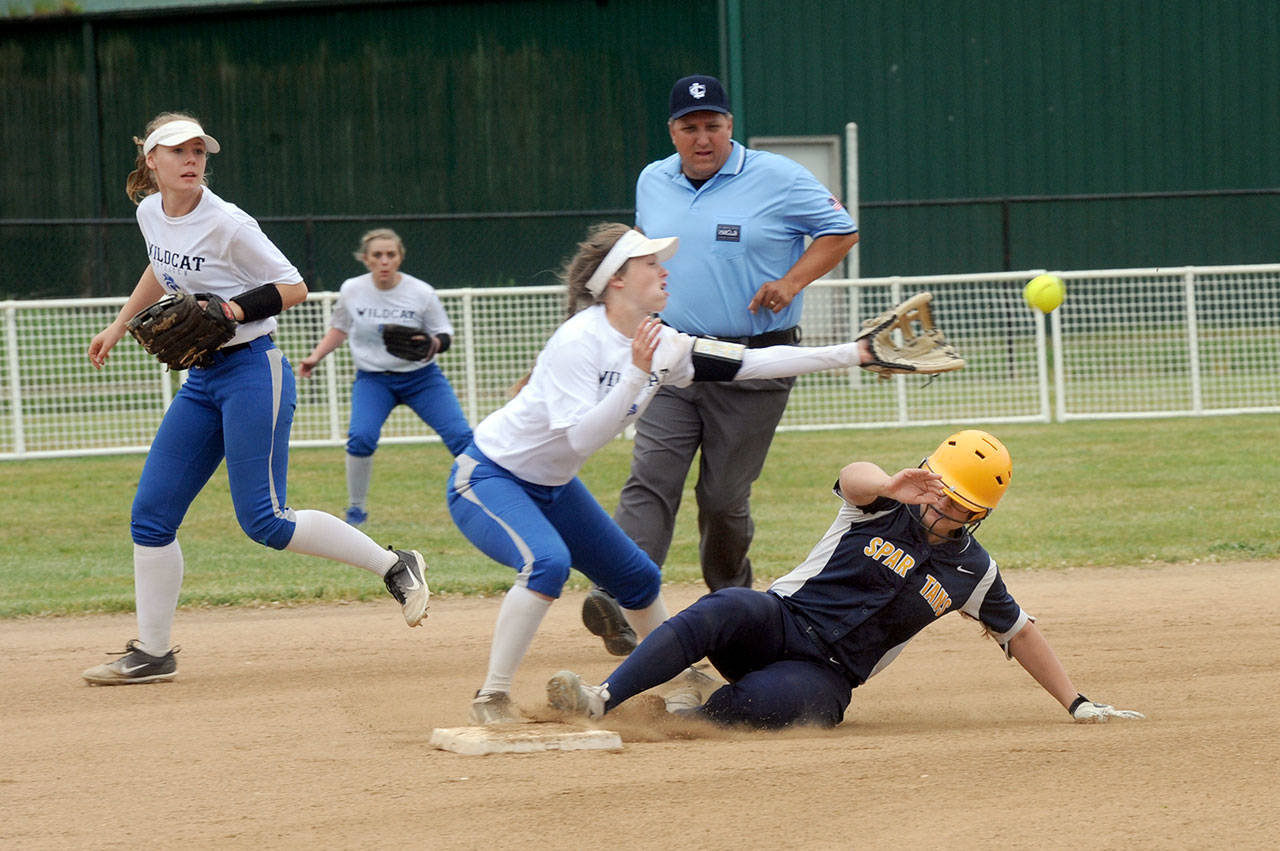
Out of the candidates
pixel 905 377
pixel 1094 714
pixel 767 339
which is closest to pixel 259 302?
pixel 767 339

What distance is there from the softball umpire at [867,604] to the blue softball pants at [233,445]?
5.34 ft

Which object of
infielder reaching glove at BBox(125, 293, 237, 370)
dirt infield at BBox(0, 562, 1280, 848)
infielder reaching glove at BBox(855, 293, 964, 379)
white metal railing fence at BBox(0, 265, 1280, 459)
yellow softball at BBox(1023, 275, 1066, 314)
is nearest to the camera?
dirt infield at BBox(0, 562, 1280, 848)

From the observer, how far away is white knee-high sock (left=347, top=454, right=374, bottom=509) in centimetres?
996

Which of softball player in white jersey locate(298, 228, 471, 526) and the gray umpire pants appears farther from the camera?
softball player in white jersey locate(298, 228, 471, 526)

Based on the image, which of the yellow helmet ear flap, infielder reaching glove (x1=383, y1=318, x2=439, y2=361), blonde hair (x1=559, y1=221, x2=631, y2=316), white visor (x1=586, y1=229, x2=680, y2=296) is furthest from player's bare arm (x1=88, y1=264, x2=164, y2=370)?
infielder reaching glove (x1=383, y1=318, x2=439, y2=361)

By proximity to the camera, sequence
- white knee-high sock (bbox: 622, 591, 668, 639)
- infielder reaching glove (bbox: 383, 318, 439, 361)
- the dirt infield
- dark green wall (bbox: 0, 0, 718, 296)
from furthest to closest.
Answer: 1. dark green wall (bbox: 0, 0, 718, 296)
2. infielder reaching glove (bbox: 383, 318, 439, 361)
3. white knee-high sock (bbox: 622, 591, 668, 639)
4. the dirt infield

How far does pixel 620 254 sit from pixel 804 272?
1.26 m

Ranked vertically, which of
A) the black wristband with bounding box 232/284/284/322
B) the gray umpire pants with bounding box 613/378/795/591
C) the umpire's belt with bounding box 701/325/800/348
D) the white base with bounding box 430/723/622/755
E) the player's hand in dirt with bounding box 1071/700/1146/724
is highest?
the black wristband with bounding box 232/284/284/322

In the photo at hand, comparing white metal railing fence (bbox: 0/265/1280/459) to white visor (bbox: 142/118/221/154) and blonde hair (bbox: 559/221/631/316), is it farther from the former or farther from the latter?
blonde hair (bbox: 559/221/631/316)

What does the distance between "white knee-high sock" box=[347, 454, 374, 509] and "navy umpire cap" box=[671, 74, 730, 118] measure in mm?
4671

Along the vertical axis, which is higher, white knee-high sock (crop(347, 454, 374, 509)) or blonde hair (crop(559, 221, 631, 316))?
blonde hair (crop(559, 221, 631, 316))

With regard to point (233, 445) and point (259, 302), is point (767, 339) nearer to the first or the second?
point (259, 302)

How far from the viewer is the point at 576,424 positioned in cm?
463

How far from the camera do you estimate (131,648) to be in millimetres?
5895
